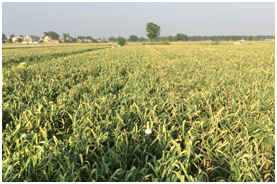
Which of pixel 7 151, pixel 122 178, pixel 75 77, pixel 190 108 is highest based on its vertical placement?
pixel 75 77

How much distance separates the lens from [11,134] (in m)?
1.93

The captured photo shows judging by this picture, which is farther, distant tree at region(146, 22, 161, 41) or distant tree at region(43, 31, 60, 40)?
distant tree at region(43, 31, 60, 40)

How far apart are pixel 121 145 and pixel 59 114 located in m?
1.20

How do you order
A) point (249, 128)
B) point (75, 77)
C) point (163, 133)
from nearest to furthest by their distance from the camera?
point (163, 133), point (249, 128), point (75, 77)

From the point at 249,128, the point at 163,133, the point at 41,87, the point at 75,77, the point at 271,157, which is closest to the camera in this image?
the point at 271,157

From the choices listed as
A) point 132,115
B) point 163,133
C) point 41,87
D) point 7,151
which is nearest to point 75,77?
point 41,87

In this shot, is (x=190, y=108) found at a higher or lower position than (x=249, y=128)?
higher

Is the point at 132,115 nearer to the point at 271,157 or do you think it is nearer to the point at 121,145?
the point at 121,145

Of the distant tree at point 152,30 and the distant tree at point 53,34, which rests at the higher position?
the distant tree at point 53,34

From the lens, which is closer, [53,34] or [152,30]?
[152,30]

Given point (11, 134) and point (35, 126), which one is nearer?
point (11, 134)

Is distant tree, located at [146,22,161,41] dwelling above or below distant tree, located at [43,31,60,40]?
below

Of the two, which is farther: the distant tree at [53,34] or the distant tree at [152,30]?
the distant tree at [53,34]

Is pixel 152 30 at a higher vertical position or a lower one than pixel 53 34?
lower
